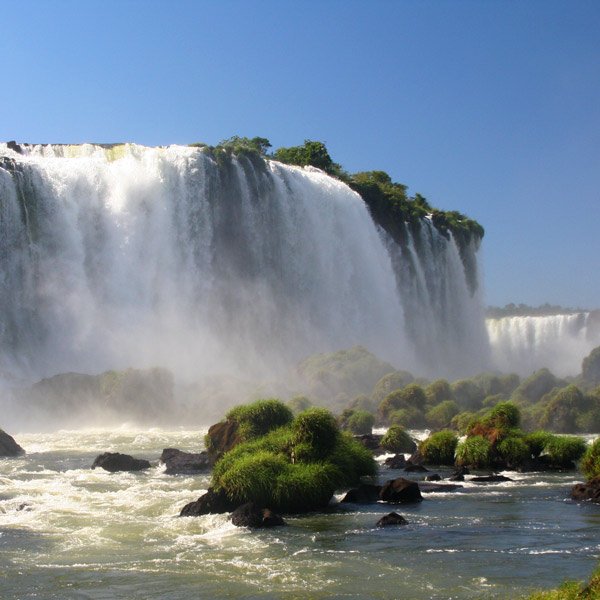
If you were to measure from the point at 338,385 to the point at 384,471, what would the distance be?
51.4 feet

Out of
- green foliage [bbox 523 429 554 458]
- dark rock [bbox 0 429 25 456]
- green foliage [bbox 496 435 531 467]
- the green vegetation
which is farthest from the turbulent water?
dark rock [bbox 0 429 25 456]

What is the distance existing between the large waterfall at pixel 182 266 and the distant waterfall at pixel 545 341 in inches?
673

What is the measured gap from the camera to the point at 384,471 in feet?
57.7

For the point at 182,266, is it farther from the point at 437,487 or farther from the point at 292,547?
the point at 292,547

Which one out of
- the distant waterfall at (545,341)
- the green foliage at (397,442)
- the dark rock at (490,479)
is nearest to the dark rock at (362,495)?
the dark rock at (490,479)

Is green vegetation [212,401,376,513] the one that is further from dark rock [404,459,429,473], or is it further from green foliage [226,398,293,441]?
dark rock [404,459,429,473]

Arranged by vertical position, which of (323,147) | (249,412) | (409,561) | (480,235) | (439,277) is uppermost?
(323,147)

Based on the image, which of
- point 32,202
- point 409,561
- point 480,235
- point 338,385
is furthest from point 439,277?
point 409,561

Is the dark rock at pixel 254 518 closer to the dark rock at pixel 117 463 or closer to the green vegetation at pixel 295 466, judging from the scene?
the green vegetation at pixel 295 466

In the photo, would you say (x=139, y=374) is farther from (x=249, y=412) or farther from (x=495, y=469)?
(x=495, y=469)

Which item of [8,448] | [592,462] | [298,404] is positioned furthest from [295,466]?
[298,404]

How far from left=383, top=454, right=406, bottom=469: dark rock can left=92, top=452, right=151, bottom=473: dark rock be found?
5934mm

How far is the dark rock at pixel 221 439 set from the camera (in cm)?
1667

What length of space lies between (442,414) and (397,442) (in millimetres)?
5621
